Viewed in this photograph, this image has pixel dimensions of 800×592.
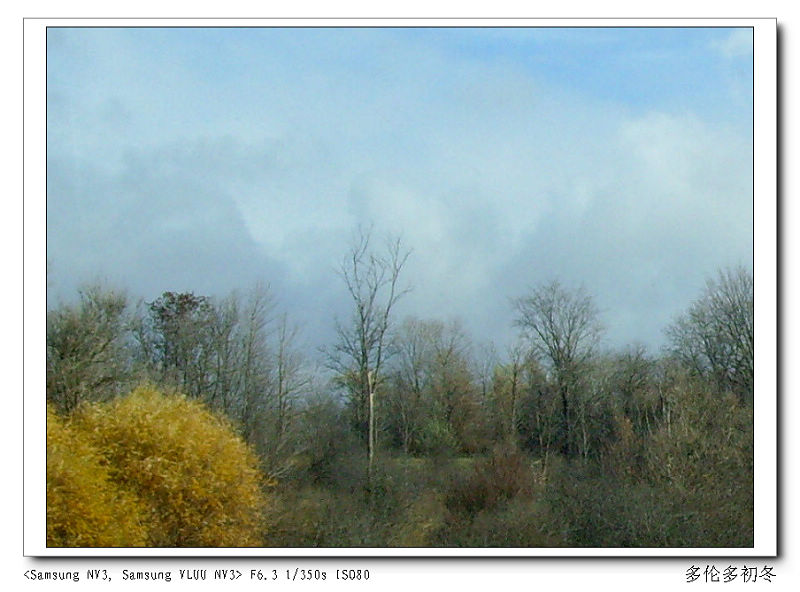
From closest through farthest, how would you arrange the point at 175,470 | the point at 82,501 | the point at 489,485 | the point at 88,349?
the point at 82,501
the point at 175,470
the point at 88,349
the point at 489,485

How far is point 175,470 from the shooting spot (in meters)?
11.8

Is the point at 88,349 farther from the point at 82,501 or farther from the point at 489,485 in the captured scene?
the point at 489,485

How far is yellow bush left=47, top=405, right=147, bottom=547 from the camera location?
9812 millimetres

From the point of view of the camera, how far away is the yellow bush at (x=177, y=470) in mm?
11451

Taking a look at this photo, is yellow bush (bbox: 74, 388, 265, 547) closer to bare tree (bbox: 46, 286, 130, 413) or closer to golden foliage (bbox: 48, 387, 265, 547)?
golden foliage (bbox: 48, 387, 265, 547)

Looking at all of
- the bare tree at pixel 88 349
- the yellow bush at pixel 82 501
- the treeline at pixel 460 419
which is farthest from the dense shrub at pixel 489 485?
the bare tree at pixel 88 349

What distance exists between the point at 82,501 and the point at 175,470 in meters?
1.77

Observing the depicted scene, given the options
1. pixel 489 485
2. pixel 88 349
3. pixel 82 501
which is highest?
pixel 88 349

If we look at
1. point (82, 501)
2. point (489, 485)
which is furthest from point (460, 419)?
point (82, 501)

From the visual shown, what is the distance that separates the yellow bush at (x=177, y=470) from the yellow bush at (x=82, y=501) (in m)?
0.31

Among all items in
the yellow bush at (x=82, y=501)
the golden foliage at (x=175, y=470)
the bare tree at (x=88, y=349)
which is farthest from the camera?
the bare tree at (x=88, y=349)

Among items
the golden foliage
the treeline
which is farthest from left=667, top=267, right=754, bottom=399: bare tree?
the golden foliage

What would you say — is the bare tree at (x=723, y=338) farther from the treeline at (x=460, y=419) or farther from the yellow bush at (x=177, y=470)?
the yellow bush at (x=177, y=470)
